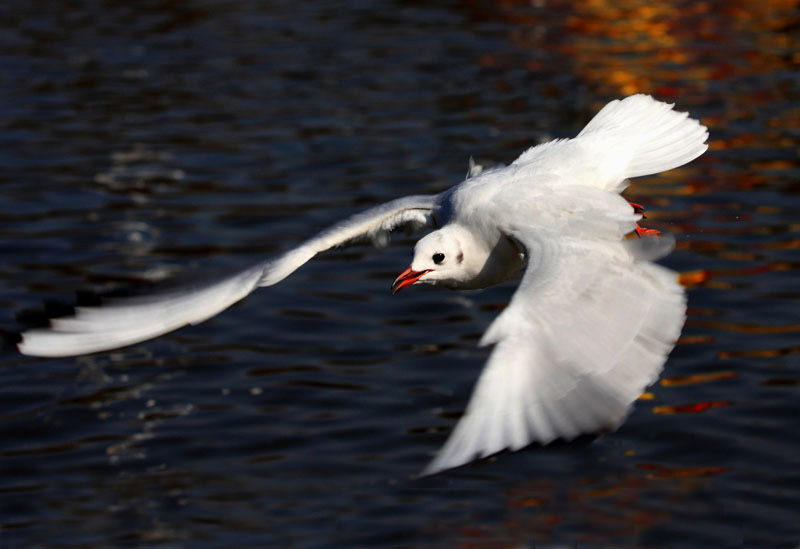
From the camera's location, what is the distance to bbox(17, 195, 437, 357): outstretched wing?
18.9 feet

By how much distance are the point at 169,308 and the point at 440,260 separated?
1282mm

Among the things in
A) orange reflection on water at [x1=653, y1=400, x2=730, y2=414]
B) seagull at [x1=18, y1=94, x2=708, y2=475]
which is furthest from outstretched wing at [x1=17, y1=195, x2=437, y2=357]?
orange reflection on water at [x1=653, y1=400, x2=730, y2=414]

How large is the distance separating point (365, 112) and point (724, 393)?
771 cm

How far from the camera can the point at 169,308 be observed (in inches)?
239

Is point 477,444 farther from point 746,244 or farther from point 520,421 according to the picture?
point 746,244

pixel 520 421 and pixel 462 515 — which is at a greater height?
pixel 520 421

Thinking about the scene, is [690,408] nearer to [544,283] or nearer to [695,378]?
[695,378]

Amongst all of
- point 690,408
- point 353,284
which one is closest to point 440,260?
point 690,408

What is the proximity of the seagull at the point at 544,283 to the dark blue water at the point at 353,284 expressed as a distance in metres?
1.52

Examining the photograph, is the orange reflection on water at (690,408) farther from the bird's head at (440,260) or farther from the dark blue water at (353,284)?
the bird's head at (440,260)

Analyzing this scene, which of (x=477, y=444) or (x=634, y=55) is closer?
(x=477, y=444)

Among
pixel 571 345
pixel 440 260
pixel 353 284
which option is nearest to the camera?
pixel 571 345

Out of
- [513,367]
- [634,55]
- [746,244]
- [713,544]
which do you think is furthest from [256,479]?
[634,55]

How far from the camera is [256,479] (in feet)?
24.6
